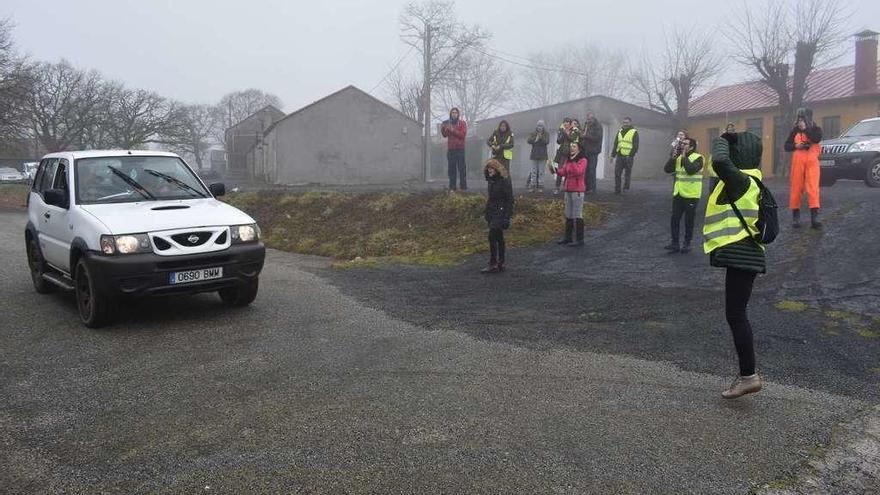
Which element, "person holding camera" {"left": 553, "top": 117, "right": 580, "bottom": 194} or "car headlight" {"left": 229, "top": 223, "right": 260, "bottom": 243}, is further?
"person holding camera" {"left": 553, "top": 117, "right": 580, "bottom": 194}

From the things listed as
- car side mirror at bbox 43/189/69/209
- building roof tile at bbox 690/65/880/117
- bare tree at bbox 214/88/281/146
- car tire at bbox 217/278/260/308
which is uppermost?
bare tree at bbox 214/88/281/146

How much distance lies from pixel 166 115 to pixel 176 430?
5328 centimetres

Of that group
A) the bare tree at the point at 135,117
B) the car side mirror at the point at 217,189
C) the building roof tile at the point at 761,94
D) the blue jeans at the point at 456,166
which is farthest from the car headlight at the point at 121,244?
the bare tree at the point at 135,117

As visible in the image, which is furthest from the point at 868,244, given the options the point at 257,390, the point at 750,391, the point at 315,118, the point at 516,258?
the point at 315,118

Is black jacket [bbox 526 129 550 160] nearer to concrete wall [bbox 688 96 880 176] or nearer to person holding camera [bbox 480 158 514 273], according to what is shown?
person holding camera [bbox 480 158 514 273]

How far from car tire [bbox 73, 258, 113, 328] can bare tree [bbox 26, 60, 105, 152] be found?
4959 centimetres

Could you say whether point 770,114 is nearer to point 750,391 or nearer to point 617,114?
point 617,114

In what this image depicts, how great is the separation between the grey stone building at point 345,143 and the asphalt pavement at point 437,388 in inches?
1087

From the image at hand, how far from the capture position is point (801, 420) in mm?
4156

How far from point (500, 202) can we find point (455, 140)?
5345 mm

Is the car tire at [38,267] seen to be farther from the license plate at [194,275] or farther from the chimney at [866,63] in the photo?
the chimney at [866,63]

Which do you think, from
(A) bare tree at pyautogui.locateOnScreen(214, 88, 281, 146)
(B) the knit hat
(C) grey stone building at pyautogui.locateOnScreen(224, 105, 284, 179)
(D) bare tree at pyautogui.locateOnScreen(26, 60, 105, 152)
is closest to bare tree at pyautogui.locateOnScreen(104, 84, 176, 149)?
→ (D) bare tree at pyautogui.locateOnScreen(26, 60, 105, 152)

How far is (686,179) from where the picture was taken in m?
9.51

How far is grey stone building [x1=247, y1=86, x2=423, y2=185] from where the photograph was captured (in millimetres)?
35031
